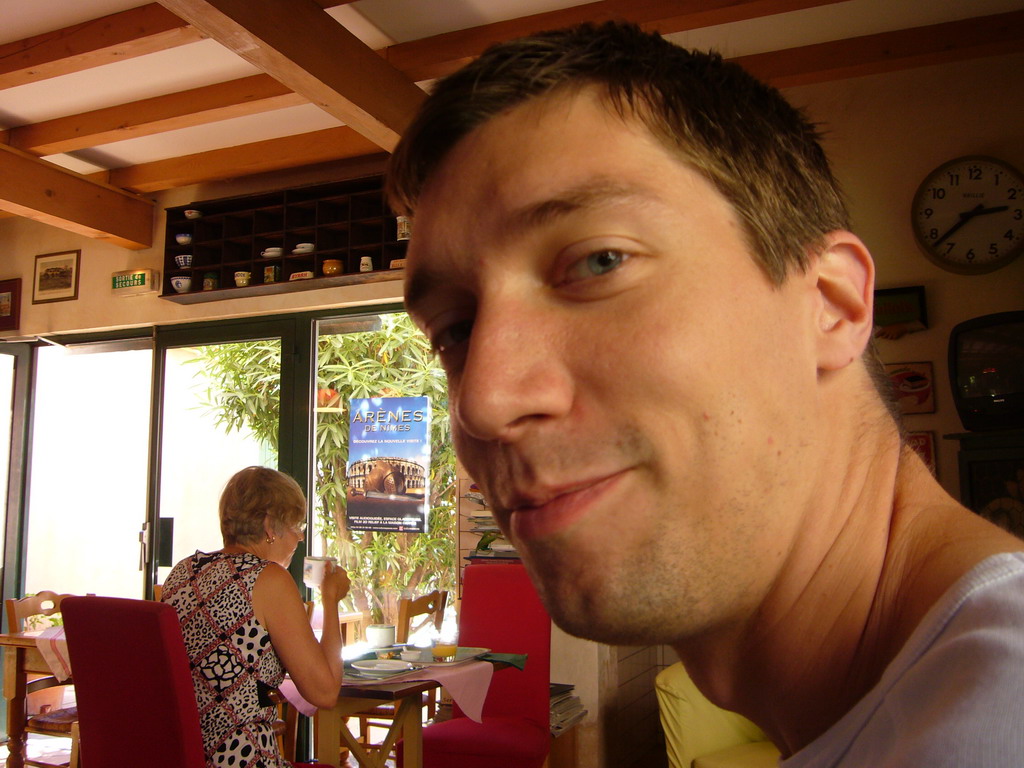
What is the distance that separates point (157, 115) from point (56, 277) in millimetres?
2319

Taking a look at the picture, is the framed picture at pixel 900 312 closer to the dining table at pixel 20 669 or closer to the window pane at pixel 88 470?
the dining table at pixel 20 669

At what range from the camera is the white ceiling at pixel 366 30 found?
345 cm

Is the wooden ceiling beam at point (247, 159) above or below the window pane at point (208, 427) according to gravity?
above

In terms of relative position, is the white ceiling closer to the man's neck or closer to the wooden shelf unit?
the wooden shelf unit

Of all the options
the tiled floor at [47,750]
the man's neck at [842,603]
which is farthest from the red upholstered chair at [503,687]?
the tiled floor at [47,750]

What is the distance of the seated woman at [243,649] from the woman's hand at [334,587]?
0.96 ft

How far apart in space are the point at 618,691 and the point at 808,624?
3991 millimetres

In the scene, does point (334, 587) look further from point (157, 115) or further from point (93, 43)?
point (157, 115)

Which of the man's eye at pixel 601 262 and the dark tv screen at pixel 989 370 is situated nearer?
the man's eye at pixel 601 262

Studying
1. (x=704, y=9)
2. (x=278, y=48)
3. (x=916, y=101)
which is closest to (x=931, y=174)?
(x=916, y=101)

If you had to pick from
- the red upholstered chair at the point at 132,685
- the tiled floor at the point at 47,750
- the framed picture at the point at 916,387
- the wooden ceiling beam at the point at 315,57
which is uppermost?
the wooden ceiling beam at the point at 315,57

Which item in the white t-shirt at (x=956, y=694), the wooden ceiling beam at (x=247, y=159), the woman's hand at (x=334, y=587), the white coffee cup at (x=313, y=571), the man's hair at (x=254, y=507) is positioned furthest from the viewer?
the wooden ceiling beam at (x=247, y=159)

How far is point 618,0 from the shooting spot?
Answer: 3.34 metres

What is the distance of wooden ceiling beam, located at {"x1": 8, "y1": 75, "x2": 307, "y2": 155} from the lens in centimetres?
402
